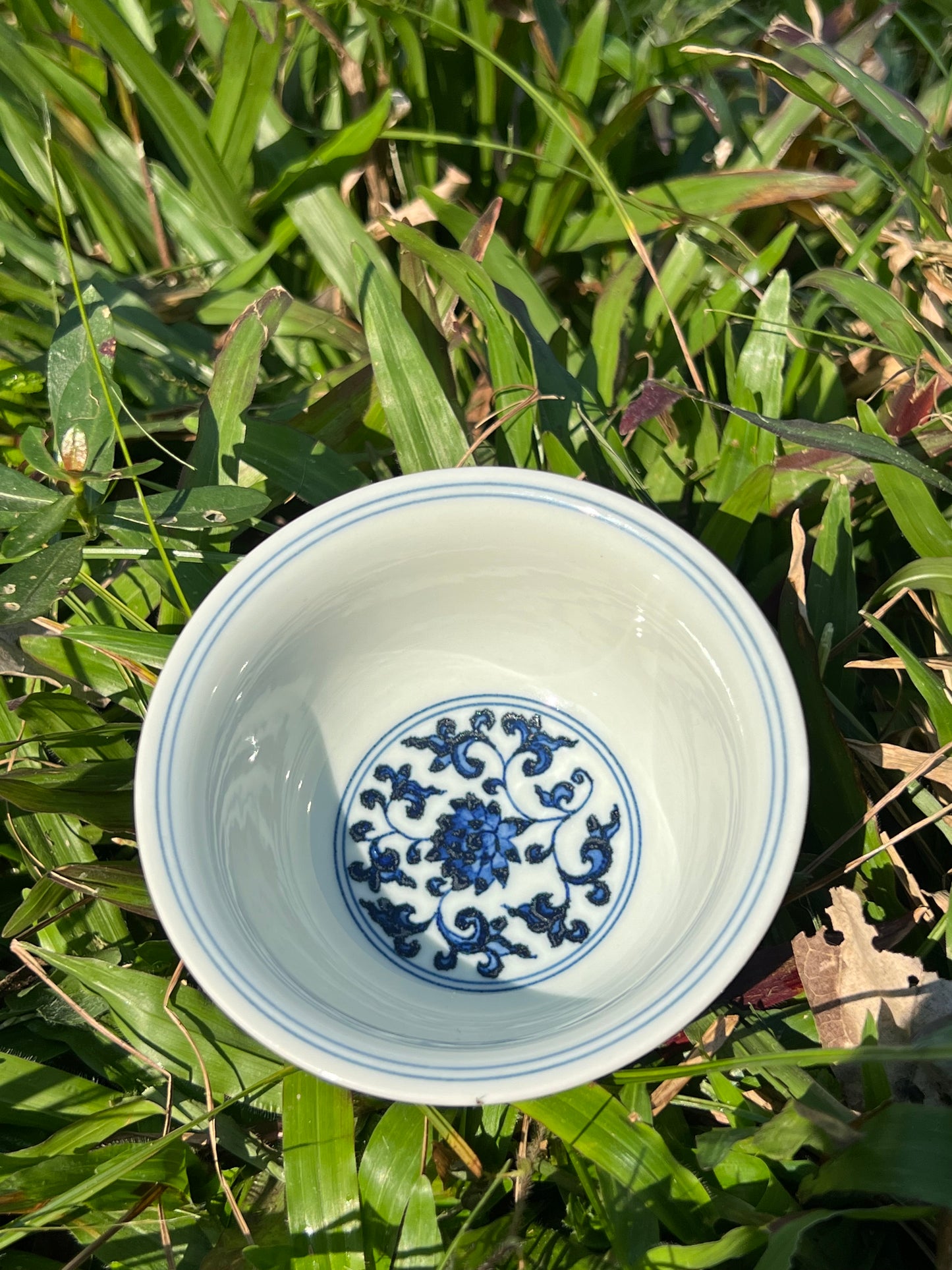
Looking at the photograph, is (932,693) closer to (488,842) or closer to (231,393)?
(488,842)

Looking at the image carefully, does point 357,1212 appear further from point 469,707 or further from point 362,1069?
point 469,707

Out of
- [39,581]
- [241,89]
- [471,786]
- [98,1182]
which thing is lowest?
[471,786]

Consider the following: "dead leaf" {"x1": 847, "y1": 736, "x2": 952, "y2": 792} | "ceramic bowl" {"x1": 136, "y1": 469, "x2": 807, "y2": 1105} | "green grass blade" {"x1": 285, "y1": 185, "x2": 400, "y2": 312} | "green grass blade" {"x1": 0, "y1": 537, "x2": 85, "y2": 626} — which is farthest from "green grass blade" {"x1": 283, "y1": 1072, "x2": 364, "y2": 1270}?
"green grass blade" {"x1": 285, "y1": 185, "x2": 400, "y2": 312}

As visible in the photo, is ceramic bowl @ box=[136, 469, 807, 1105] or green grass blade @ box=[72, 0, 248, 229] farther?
green grass blade @ box=[72, 0, 248, 229]

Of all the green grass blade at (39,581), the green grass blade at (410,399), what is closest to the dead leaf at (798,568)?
the green grass blade at (410,399)

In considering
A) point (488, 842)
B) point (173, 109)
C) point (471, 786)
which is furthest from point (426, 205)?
point (488, 842)

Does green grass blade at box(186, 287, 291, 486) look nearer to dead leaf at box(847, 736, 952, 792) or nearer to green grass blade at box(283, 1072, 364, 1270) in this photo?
green grass blade at box(283, 1072, 364, 1270)

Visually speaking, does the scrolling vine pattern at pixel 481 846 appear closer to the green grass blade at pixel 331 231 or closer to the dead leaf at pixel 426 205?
the green grass blade at pixel 331 231
